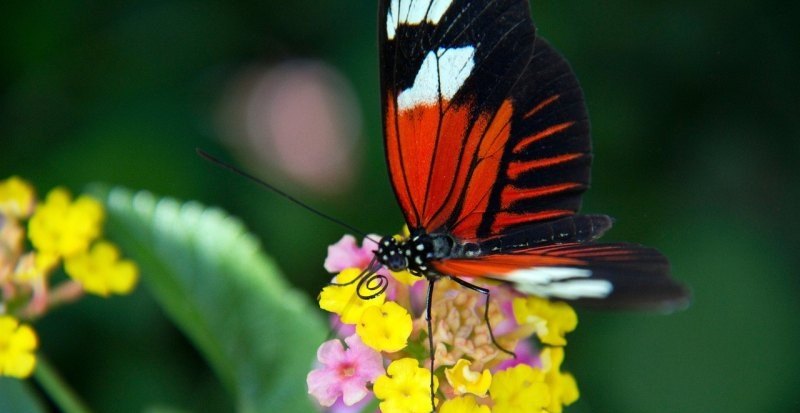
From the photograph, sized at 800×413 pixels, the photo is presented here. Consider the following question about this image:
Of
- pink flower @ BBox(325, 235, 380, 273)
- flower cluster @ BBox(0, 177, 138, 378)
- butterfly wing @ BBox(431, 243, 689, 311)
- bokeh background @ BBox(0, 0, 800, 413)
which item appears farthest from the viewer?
bokeh background @ BBox(0, 0, 800, 413)

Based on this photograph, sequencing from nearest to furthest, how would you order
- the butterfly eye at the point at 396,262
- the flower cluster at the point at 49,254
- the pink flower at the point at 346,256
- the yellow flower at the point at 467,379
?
the yellow flower at the point at 467,379 → the butterfly eye at the point at 396,262 → the pink flower at the point at 346,256 → the flower cluster at the point at 49,254

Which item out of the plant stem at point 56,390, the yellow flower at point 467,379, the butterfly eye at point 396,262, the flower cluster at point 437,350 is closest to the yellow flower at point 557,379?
the flower cluster at point 437,350

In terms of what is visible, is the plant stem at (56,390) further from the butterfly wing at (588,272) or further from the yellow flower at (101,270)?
Result: the butterfly wing at (588,272)

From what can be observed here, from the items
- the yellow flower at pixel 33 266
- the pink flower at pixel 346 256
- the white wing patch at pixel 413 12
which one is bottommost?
the yellow flower at pixel 33 266

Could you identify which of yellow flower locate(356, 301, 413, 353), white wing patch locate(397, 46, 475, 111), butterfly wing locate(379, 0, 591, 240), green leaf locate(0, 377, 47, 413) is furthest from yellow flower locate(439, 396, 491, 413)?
green leaf locate(0, 377, 47, 413)

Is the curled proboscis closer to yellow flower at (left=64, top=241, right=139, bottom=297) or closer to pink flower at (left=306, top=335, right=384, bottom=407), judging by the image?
pink flower at (left=306, top=335, right=384, bottom=407)

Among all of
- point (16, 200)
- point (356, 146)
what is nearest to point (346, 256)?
point (16, 200)

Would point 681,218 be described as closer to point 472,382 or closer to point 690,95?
point 690,95
